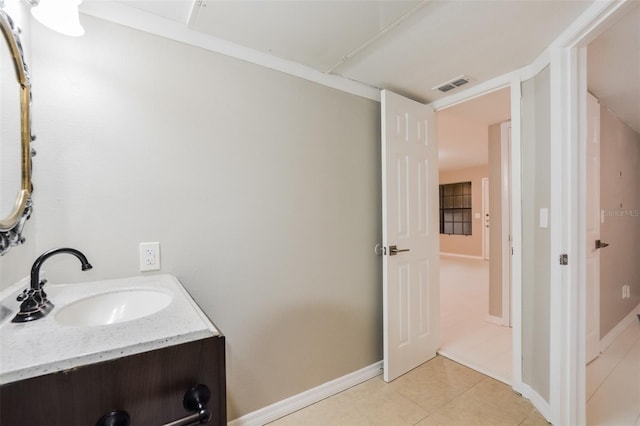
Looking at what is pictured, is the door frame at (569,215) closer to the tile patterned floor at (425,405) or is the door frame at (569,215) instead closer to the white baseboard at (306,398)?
the tile patterned floor at (425,405)

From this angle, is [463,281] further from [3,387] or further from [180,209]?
[3,387]

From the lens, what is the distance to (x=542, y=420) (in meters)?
1.66

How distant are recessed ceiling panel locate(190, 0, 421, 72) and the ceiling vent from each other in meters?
0.86

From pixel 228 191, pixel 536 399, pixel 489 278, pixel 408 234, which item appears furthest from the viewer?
pixel 489 278

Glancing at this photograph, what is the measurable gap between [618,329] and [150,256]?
4.19 meters

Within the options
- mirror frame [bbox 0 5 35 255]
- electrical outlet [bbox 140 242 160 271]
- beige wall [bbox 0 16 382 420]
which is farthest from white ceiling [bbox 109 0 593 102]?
electrical outlet [bbox 140 242 160 271]

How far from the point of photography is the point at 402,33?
1.52 metres

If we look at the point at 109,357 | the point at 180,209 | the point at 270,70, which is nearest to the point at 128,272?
the point at 180,209

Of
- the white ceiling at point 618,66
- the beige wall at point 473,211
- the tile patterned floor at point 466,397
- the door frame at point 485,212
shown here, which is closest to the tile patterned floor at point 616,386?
the tile patterned floor at point 466,397

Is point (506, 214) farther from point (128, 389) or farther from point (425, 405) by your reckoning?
point (128, 389)

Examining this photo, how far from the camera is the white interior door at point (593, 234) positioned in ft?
7.02

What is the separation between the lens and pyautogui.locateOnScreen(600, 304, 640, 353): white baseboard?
2555 millimetres

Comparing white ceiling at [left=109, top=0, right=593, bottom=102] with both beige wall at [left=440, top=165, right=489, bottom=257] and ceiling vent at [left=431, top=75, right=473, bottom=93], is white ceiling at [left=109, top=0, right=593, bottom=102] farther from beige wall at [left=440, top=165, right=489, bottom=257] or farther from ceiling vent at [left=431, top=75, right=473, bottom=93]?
beige wall at [left=440, top=165, right=489, bottom=257]

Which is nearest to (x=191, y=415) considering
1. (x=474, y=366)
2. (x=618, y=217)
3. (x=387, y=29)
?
(x=387, y=29)
